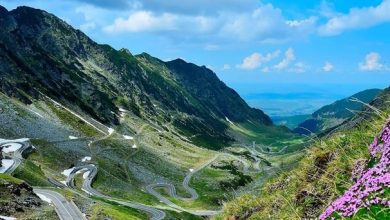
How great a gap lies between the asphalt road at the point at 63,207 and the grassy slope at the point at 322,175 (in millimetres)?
80529

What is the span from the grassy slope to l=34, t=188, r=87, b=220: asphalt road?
80.5 m

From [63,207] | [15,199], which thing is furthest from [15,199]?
[63,207]

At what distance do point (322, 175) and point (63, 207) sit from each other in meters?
92.7

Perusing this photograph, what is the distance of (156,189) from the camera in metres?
190

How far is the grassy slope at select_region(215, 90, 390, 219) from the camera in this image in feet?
41.2

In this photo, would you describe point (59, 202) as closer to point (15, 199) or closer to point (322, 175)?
point (15, 199)

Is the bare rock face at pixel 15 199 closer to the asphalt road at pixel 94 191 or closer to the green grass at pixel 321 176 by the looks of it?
the asphalt road at pixel 94 191

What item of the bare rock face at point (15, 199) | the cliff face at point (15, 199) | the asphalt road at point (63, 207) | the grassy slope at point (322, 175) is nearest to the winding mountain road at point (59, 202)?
the asphalt road at point (63, 207)

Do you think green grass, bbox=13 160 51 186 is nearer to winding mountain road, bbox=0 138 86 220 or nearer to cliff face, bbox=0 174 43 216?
winding mountain road, bbox=0 138 86 220

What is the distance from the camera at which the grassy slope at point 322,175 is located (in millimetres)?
12555

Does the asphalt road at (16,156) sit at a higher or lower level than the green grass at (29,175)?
higher

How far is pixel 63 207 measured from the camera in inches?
3895

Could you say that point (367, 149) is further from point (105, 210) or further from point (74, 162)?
point (74, 162)

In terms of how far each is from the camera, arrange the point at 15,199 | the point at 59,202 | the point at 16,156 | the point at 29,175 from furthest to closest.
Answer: the point at 16,156 → the point at 29,175 → the point at 59,202 → the point at 15,199
